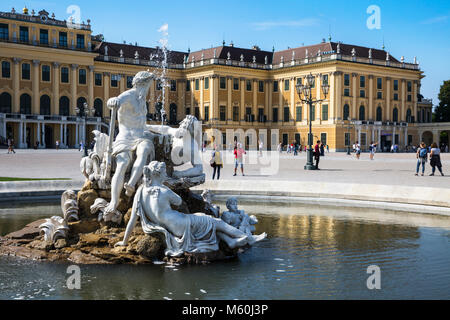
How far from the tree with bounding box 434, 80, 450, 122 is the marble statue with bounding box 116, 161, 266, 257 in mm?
79495

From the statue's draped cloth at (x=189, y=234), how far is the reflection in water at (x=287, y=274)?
11.0 inches

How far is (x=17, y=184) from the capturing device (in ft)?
46.6

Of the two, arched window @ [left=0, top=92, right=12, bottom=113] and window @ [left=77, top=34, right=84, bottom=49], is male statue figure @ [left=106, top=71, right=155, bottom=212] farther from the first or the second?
window @ [left=77, top=34, right=84, bottom=49]

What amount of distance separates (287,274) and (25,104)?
5938 cm

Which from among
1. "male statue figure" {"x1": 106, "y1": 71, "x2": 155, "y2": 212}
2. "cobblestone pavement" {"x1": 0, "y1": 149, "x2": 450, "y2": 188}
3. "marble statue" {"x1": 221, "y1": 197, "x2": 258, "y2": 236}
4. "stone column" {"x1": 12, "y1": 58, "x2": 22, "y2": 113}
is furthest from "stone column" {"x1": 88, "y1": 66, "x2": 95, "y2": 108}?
"marble statue" {"x1": 221, "y1": 197, "x2": 258, "y2": 236}

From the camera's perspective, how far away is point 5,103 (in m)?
60.5

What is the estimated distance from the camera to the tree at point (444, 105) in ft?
264

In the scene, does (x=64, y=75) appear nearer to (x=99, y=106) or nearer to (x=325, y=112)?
(x=99, y=106)

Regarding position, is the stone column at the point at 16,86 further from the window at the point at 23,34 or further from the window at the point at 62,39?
the window at the point at 62,39

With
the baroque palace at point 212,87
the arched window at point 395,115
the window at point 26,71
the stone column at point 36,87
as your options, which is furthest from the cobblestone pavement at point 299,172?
the arched window at point 395,115

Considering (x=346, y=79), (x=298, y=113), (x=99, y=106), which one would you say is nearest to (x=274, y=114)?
(x=298, y=113)

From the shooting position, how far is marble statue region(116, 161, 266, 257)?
25.1 feet

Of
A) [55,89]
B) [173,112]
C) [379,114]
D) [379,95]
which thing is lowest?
[379,114]
